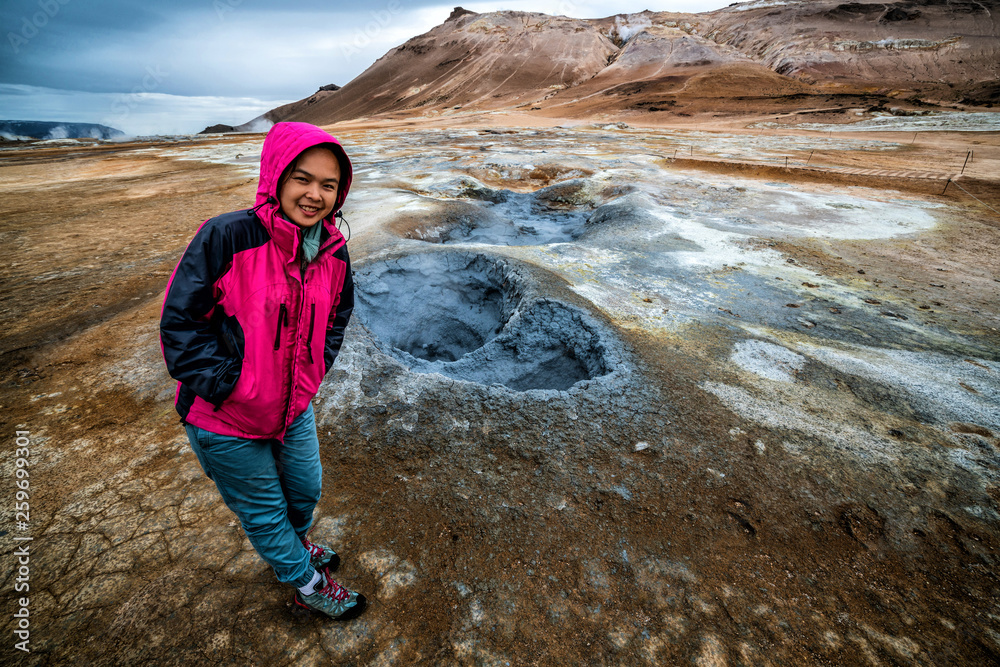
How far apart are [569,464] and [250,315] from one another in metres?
2.03

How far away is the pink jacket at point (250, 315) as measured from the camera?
130 centimetres

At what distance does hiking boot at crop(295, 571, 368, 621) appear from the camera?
5.79 ft

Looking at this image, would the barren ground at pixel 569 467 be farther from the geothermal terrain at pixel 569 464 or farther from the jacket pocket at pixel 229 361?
the jacket pocket at pixel 229 361

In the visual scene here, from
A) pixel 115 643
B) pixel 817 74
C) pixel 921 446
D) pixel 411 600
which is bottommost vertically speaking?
pixel 921 446

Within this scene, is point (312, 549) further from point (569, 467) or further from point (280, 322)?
point (569, 467)

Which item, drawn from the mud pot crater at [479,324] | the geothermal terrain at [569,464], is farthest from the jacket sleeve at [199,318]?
the mud pot crater at [479,324]

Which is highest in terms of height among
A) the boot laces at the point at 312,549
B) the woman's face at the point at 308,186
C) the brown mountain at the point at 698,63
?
the brown mountain at the point at 698,63

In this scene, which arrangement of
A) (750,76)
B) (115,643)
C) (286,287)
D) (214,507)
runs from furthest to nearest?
(750,76), (214,507), (115,643), (286,287)

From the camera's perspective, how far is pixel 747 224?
7.59 m

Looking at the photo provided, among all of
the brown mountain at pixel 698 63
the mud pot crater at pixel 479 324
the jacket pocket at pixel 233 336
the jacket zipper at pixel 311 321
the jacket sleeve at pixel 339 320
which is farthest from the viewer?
the brown mountain at pixel 698 63

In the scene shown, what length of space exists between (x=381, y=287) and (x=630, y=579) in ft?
13.6

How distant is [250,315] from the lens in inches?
55.1

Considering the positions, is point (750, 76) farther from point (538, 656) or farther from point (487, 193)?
point (538, 656)

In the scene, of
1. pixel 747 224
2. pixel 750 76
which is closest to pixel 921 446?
pixel 747 224
